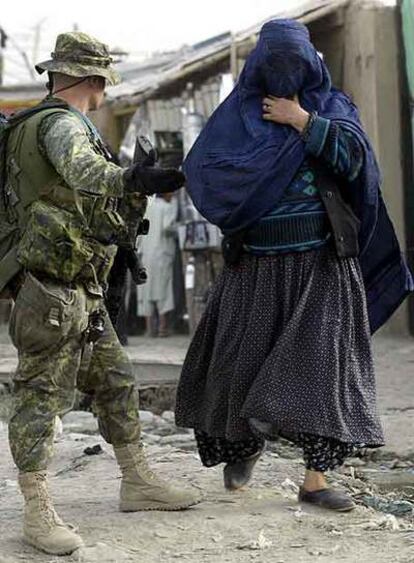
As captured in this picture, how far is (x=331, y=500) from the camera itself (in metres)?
4.39

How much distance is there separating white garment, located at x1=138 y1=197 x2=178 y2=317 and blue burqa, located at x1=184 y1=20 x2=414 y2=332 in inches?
320

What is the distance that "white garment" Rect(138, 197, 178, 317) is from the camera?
12.7 meters

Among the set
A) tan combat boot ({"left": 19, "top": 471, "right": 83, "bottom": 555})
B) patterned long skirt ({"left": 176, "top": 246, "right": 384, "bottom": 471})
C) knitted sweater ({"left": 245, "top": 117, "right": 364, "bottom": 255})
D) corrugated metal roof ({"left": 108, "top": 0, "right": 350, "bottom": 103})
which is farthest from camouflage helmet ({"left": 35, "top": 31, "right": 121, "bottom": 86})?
corrugated metal roof ({"left": 108, "top": 0, "right": 350, "bottom": 103})

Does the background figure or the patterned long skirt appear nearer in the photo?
the patterned long skirt

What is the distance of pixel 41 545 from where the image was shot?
390 centimetres

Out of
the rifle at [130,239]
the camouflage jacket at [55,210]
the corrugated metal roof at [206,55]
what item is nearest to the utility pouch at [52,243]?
the camouflage jacket at [55,210]

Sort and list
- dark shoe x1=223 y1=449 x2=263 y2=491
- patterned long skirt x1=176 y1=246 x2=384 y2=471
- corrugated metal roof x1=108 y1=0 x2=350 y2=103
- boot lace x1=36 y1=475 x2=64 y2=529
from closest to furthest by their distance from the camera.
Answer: boot lace x1=36 y1=475 x2=64 y2=529
patterned long skirt x1=176 y1=246 x2=384 y2=471
dark shoe x1=223 y1=449 x2=263 y2=491
corrugated metal roof x1=108 y1=0 x2=350 y2=103

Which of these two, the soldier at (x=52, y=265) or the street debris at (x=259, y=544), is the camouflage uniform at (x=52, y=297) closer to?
the soldier at (x=52, y=265)

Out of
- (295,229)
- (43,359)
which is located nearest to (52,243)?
(43,359)

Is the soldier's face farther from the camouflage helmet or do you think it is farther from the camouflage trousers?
the camouflage trousers

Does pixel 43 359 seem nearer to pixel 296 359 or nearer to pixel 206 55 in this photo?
pixel 296 359

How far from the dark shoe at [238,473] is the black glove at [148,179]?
5.00 feet

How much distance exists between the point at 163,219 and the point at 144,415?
16.8 ft

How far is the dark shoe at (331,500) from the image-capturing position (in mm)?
4383
